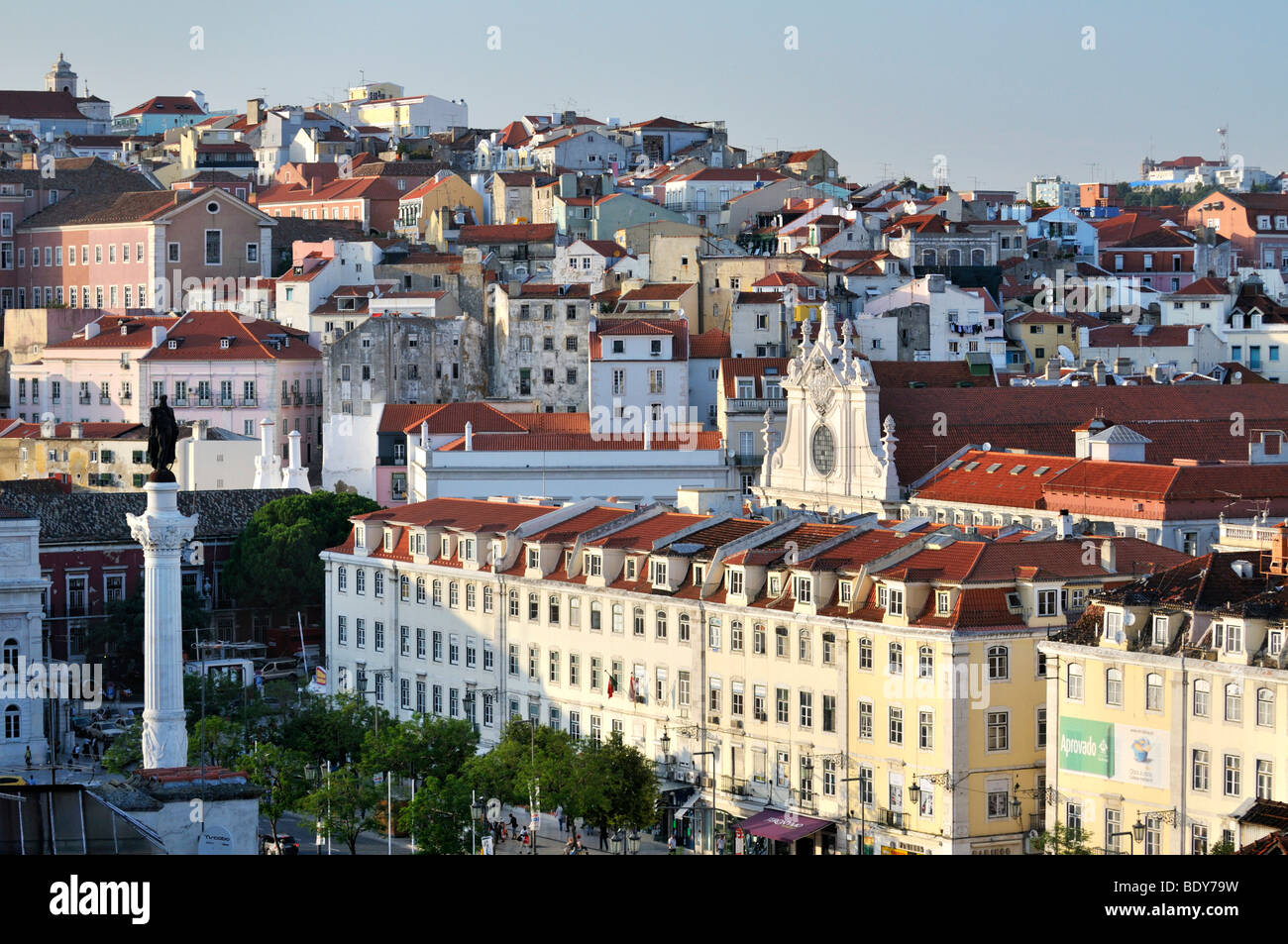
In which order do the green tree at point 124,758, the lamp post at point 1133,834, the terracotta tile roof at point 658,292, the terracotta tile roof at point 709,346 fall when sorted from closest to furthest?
the lamp post at point 1133,834
the green tree at point 124,758
the terracotta tile roof at point 709,346
the terracotta tile roof at point 658,292

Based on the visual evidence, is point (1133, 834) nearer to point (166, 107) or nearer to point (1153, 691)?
point (1153, 691)

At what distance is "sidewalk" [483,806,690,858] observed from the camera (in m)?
37.1

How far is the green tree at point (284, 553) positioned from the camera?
5712 cm

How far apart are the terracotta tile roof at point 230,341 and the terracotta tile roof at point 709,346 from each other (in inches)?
455

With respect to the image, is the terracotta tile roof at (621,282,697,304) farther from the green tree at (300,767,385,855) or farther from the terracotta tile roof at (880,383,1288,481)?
the green tree at (300,767,385,855)

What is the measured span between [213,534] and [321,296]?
23.8 metres

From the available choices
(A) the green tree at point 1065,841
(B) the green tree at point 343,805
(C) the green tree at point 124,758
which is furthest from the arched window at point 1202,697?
(C) the green tree at point 124,758

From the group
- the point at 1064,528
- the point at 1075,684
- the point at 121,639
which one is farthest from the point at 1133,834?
the point at 121,639

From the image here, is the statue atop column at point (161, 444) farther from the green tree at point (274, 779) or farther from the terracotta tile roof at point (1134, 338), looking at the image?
the terracotta tile roof at point (1134, 338)

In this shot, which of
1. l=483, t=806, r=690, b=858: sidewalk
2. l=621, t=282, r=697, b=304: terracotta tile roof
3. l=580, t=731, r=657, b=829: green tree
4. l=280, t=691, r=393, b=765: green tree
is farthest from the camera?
l=621, t=282, r=697, b=304: terracotta tile roof

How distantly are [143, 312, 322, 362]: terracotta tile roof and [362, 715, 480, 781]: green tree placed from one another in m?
38.3

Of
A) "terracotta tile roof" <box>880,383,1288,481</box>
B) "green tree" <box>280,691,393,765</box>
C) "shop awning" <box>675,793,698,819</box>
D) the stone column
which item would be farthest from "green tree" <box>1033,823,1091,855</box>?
"terracotta tile roof" <box>880,383,1288,481</box>

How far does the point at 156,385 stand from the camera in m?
76.4

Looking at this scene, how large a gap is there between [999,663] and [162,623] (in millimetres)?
12378
